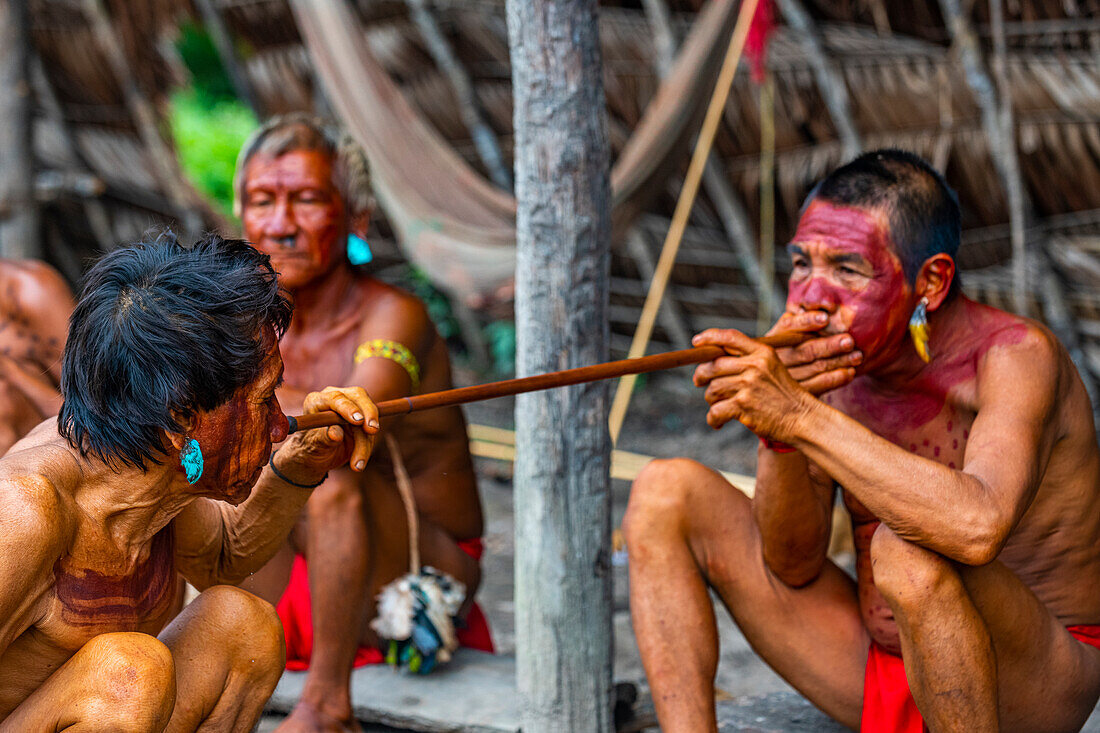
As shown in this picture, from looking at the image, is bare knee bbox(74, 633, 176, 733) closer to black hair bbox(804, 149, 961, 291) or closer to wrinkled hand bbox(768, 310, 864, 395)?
wrinkled hand bbox(768, 310, 864, 395)

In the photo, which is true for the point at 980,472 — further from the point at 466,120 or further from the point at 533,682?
the point at 466,120

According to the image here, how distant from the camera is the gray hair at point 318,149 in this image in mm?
3115

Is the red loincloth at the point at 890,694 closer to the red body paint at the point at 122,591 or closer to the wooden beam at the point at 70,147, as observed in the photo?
the red body paint at the point at 122,591

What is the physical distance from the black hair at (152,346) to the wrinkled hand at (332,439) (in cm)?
21

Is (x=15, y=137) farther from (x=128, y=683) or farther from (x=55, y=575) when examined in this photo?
(x=128, y=683)

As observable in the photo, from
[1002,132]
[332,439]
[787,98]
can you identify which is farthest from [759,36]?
[332,439]

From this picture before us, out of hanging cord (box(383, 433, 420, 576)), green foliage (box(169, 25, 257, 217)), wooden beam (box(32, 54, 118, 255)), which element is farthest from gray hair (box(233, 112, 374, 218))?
wooden beam (box(32, 54, 118, 255))

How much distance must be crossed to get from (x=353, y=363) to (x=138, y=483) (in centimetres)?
120

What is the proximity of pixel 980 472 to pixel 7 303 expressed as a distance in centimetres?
265

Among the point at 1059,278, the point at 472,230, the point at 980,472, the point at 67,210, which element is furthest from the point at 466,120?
the point at 980,472

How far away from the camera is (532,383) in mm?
2053

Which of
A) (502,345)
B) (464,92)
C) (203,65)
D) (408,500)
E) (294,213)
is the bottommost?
(502,345)

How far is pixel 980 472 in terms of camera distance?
2.03m

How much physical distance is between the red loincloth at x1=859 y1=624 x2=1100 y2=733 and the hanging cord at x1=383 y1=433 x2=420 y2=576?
1240 mm
